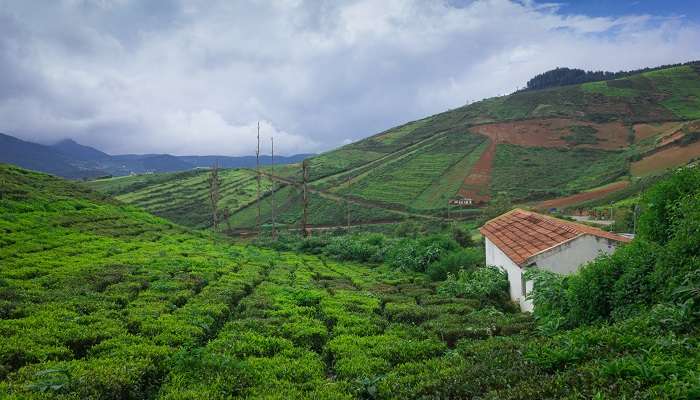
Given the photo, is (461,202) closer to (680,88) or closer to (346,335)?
(346,335)

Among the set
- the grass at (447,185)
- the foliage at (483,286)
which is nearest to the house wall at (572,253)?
the foliage at (483,286)

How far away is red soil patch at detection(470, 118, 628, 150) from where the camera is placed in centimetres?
12656

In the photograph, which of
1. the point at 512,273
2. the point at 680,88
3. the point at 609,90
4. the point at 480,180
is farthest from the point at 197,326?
the point at 680,88

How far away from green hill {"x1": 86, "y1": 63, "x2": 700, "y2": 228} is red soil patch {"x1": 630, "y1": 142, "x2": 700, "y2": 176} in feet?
0.84

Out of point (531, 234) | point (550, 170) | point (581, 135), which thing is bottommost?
point (531, 234)

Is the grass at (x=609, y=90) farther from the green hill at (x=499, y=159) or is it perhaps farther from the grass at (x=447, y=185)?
the grass at (x=447, y=185)

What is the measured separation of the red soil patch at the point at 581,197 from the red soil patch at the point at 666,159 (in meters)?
9.36

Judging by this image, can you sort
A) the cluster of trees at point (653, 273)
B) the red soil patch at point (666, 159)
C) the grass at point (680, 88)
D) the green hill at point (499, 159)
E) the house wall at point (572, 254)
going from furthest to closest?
the grass at point (680, 88)
the green hill at point (499, 159)
the red soil patch at point (666, 159)
the house wall at point (572, 254)
the cluster of trees at point (653, 273)

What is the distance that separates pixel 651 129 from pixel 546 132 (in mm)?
27725

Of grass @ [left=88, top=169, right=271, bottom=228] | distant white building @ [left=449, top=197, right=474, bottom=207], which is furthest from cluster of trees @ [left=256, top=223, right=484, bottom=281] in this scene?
grass @ [left=88, top=169, right=271, bottom=228]

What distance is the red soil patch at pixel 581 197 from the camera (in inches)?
3376

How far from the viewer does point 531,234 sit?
21.9 metres

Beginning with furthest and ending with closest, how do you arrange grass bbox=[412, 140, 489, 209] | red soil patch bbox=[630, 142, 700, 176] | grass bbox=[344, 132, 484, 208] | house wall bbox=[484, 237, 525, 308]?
grass bbox=[344, 132, 484, 208], grass bbox=[412, 140, 489, 209], red soil patch bbox=[630, 142, 700, 176], house wall bbox=[484, 237, 525, 308]

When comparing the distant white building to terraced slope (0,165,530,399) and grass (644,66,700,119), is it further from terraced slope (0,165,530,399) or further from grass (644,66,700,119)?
grass (644,66,700,119)
